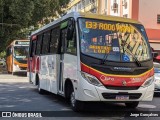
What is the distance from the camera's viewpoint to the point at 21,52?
110 feet

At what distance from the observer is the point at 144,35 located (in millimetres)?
11945

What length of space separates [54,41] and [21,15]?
82.9 feet

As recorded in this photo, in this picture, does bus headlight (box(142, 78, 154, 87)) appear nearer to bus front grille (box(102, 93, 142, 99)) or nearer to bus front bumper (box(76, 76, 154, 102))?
bus front bumper (box(76, 76, 154, 102))

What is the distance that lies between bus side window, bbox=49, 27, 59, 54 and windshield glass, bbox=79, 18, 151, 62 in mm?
2434

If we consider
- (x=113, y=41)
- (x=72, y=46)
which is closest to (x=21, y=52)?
(x=72, y=46)

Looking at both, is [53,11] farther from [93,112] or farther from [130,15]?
[93,112]

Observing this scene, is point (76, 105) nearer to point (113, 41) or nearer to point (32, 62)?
point (113, 41)

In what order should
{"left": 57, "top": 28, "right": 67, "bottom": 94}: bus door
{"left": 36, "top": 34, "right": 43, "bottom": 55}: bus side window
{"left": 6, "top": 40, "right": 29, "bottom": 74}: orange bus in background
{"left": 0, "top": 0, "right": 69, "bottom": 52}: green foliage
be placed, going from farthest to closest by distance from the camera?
{"left": 0, "top": 0, "right": 69, "bottom": 52}: green foliage → {"left": 6, "top": 40, "right": 29, "bottom": 74}: orange bus in background → {"left": 36, "top": 34, "right": 43, "bottom": 55}: bus side window → {"left": 57, "top": 28, "right": 67, "bottom": 94}: bus door

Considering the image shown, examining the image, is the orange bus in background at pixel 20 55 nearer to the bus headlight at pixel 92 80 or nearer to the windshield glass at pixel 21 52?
the windshield glass at pixel 21 52

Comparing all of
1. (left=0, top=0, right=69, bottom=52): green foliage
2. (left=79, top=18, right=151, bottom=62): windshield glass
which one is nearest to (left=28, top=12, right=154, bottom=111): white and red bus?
(left=79, top=18, right=151, bottom=62): windshield glass

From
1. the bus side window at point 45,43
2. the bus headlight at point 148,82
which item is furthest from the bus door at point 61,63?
the bus headlight at point 148,82

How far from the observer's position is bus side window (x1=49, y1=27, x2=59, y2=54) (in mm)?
13836

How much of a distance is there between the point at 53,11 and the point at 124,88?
109 feet

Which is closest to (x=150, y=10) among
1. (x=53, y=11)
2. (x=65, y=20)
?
(x=53, y=11)
